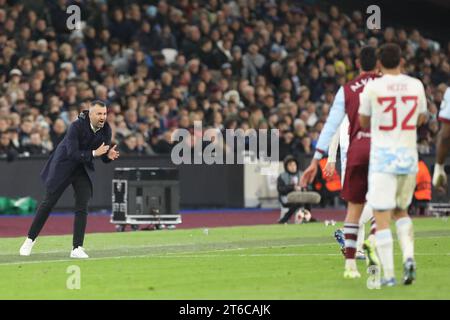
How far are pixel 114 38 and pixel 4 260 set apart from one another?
1645cm

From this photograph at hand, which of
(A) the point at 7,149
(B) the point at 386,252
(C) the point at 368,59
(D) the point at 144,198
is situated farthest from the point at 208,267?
(A) the point at 7,149

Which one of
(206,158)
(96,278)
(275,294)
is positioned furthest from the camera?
(206,158)

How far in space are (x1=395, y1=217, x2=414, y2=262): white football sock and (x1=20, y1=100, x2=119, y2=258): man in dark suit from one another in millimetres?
5379

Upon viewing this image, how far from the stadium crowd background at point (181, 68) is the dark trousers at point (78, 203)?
1092cm

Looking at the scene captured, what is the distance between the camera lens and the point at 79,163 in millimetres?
18484

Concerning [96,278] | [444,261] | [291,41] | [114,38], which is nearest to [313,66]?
→ [291,41]

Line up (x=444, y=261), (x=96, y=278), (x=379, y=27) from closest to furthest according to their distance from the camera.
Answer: (x=96, y=278)
(x=444, y=261)
(x=379, y=27)

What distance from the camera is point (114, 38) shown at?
33.9 m

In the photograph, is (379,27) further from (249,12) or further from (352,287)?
(352,287)

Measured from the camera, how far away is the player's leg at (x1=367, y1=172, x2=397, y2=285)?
13625 millimetres

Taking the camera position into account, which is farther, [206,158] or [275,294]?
[206,158]

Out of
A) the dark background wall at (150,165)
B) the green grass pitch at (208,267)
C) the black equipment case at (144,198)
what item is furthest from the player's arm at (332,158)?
the dark background wall at (150,165)

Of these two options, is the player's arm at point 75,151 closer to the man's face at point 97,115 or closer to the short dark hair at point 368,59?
the man's face at point 97,115

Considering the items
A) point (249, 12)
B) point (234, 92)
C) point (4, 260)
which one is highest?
point (249, 12)
